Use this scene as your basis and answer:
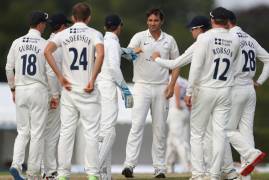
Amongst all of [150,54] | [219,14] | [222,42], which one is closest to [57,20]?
[150,54]

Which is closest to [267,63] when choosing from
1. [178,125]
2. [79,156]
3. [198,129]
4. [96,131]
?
[198,129]

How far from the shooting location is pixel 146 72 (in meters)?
19.8

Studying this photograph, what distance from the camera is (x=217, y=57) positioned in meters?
17.6

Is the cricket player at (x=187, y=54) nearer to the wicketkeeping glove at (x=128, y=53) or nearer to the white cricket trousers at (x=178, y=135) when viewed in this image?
the wicketkeeping glove at (x=128, y=53)

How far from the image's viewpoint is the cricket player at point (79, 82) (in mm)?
17219

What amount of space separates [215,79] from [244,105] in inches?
42.3

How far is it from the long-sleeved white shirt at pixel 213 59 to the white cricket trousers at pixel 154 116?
2060mm

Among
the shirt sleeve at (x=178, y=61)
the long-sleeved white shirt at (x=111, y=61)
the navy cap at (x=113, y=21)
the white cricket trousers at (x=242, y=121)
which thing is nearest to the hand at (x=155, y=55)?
the shirt sleeve at (x=178, y=61)

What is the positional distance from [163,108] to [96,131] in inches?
104

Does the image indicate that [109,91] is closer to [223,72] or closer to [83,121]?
[83,121]

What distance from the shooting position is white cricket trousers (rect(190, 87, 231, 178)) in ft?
58.1

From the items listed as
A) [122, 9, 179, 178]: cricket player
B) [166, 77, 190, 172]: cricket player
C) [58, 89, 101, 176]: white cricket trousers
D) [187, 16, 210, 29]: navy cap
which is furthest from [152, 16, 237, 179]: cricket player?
[166, 77, 190, 172]: cricket player

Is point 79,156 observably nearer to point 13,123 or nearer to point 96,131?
point 13,123

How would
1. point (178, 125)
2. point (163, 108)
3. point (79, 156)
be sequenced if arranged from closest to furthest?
point (163, 108) < point (178, 125) < point (79, 156)
